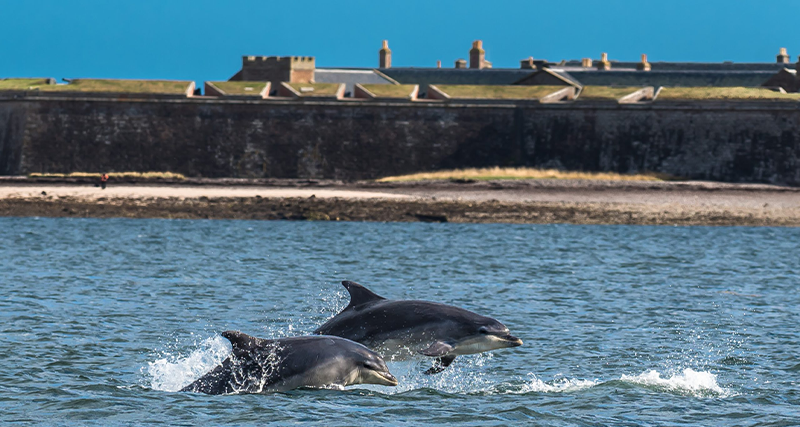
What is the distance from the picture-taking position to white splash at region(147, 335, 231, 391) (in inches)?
463

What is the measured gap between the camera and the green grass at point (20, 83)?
5144cm

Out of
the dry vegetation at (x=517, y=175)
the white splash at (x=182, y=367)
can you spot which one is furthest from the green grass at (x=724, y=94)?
the white splash at (x=182, y=367)

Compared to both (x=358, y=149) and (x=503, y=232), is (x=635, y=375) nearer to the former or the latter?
(x=503, y=232)

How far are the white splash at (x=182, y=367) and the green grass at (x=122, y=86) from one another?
126 ft

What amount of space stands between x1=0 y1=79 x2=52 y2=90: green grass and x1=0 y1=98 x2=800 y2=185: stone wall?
1.26 metres

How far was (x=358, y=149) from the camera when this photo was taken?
49.8 meters

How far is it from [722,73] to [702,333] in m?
44.9

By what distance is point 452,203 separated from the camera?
136 ft

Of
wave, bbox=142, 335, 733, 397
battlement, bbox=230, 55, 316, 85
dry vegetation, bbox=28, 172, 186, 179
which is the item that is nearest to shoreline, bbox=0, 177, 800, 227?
dry vegetation, bbox=28, 172, 186, 179

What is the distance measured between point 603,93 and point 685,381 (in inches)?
1548

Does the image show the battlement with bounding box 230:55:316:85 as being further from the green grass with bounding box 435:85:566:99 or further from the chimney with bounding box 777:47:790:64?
the chimney with bounding box 777:47:790:64

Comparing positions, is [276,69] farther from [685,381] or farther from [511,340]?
[511,340]

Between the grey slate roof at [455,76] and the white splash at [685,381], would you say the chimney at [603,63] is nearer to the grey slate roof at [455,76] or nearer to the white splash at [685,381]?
the grey slate roof at [455,76]

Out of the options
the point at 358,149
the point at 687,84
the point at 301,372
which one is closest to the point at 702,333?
the point at 301,372
